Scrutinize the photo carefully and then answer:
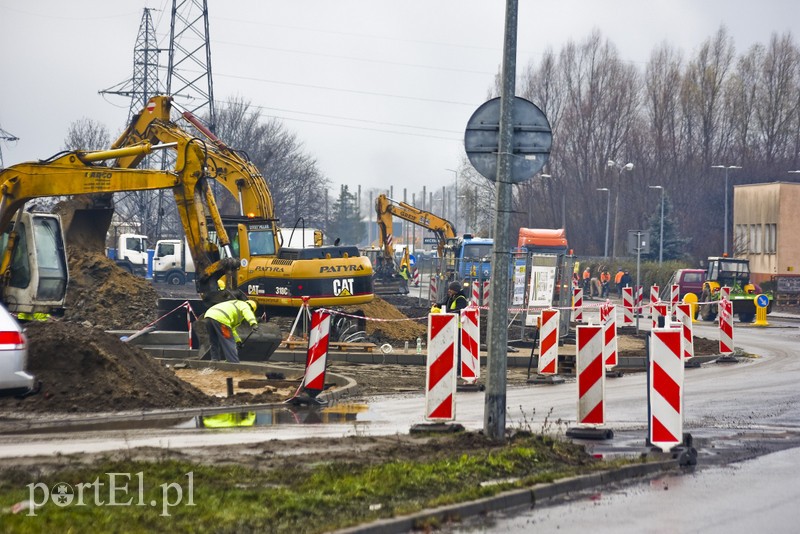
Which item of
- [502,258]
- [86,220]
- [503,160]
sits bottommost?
[502,258]

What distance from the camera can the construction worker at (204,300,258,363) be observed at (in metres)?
19.7

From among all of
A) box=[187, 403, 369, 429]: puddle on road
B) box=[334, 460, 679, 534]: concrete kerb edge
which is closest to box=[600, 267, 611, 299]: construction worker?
box=[187, 403, 369, 429]: puddle on road

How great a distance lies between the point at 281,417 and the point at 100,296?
1929 cm

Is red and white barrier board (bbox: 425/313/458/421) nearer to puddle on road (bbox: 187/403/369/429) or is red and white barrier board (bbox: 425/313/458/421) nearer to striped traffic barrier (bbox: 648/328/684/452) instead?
puddle on road (bbox: 187/403/369/429)

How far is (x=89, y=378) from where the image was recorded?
49.9ft

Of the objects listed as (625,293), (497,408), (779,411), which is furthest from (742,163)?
(497,408)

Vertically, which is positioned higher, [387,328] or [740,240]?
[740,240]

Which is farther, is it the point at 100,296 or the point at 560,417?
the point at 100,296

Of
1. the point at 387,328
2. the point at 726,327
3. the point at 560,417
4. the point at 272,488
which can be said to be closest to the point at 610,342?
the point at 560,417

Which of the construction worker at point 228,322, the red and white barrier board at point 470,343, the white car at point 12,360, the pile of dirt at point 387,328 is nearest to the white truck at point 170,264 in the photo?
the pile of dirt at point 387,328

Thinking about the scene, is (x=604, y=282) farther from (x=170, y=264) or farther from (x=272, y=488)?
(x=272, y=488)

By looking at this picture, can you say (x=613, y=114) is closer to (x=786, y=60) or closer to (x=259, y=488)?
(x=786, y=60)

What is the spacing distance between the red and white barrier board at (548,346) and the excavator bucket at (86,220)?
14.6 metres

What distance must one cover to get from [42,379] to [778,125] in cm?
7986
